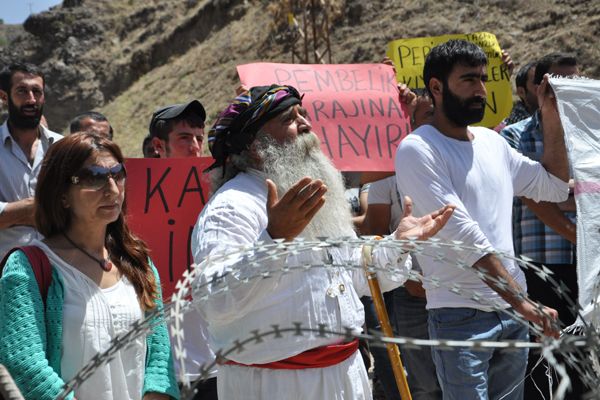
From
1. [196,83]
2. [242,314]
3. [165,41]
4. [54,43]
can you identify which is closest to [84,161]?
[242,314]

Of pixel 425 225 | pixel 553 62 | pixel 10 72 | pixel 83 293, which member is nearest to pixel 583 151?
pixel 553 62

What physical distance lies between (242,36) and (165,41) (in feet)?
16.7

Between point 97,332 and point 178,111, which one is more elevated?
point 178,111

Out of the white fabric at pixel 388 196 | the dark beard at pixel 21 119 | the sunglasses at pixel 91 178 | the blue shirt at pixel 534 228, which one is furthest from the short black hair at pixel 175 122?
the blue shirt at pixel 534 228

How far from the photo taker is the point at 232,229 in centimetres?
275

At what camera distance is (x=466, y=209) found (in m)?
3.43

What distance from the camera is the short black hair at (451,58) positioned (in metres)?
3.62

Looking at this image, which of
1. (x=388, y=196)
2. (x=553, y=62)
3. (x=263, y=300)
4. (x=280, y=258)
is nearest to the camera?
(x=280, y=258)

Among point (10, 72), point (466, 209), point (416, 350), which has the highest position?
point (10, 72)

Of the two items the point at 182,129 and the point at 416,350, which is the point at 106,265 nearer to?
the point at 182,129

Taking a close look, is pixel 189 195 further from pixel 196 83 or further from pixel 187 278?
pixel 196 83

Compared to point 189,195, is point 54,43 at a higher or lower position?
higher

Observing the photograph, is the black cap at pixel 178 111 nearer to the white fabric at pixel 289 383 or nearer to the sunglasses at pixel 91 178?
the sunglasses at pixel 91 178

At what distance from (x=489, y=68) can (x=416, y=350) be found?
206cm
